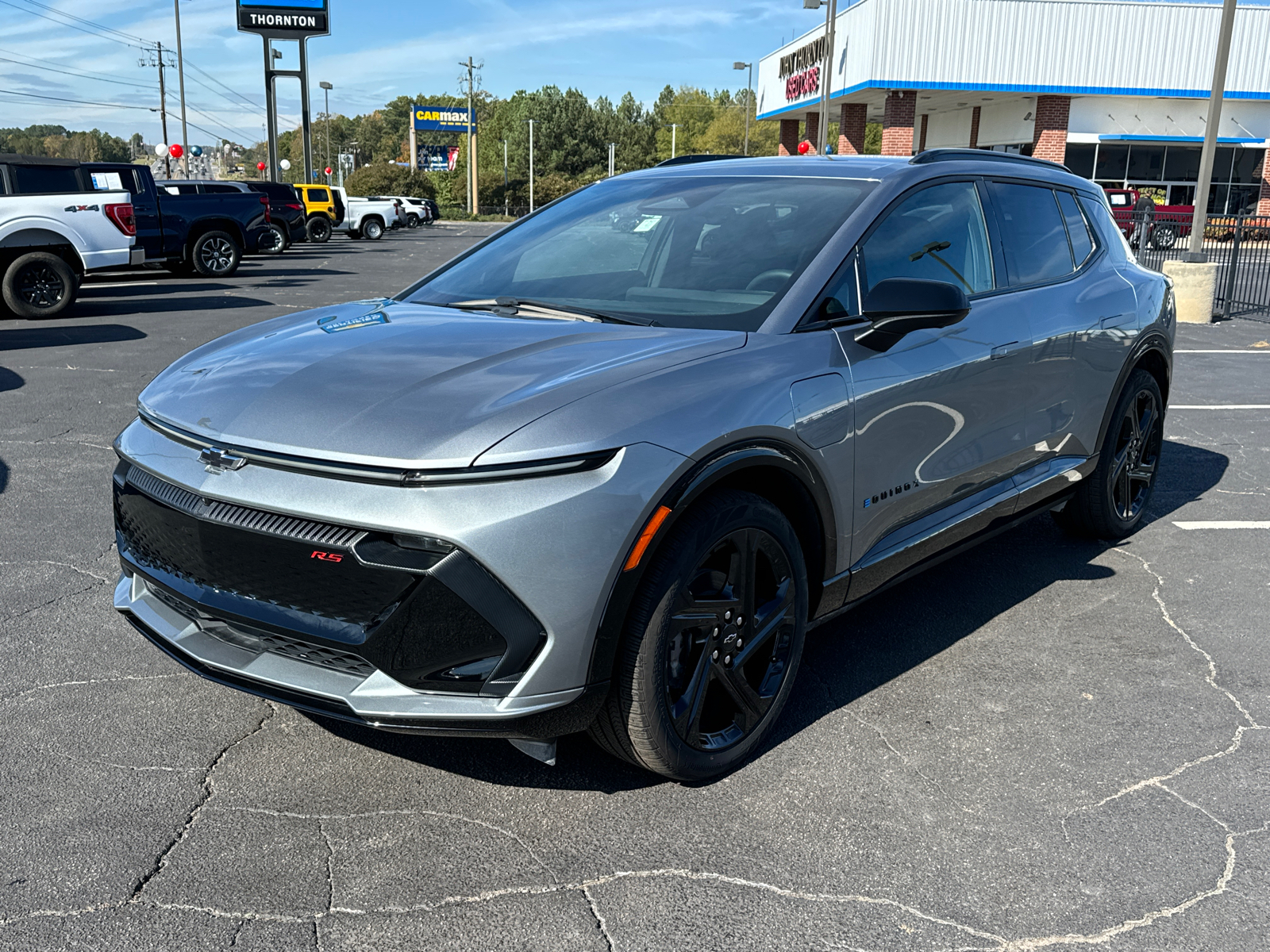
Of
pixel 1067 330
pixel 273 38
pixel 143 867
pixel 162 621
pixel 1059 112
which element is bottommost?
pixel 143 867

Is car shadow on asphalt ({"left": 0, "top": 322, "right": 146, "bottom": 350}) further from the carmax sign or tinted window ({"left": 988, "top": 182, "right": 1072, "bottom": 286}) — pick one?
the carmax sign

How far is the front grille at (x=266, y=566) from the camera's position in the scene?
101 inches

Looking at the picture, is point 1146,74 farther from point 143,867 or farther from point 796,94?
point 143,867

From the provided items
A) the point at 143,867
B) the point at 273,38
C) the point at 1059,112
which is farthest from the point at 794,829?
the point at 273,38

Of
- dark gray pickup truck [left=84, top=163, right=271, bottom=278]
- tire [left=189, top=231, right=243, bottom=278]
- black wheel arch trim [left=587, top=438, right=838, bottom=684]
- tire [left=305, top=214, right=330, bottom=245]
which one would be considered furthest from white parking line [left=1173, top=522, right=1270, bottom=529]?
tire [left=305, top=214, right=330, bottom=245]

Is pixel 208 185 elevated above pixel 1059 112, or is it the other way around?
pixel 1059 112

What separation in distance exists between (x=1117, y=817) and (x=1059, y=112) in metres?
39.1

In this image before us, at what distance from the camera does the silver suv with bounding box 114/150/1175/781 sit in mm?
2572

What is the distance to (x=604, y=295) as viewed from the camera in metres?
3.74

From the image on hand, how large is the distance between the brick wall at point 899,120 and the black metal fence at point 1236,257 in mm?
13915

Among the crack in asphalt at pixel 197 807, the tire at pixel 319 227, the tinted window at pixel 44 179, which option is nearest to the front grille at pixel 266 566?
the crack in asphalt at pixel 197 807

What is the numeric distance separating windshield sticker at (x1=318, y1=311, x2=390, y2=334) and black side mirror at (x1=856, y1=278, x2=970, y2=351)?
5.07 feet

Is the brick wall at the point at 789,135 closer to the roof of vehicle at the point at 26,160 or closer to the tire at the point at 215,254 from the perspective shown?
the tire at the point at 215,254

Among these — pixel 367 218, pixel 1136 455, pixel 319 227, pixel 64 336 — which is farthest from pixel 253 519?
pixel 367 218
